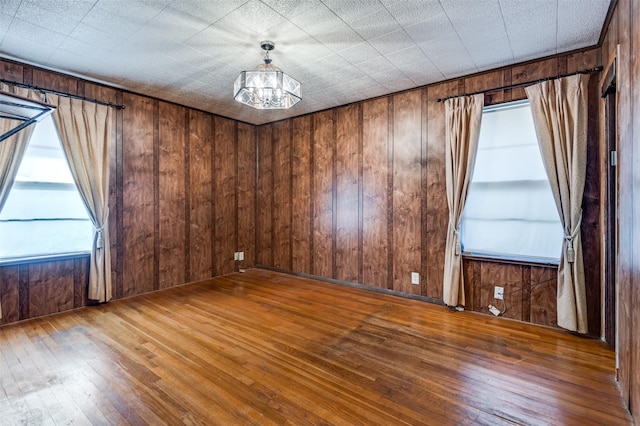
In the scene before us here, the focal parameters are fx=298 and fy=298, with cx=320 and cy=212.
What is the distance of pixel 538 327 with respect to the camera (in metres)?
2.94

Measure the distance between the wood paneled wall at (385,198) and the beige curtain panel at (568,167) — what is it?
109 mm

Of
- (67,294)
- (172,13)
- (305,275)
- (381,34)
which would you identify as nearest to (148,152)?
(67,294)

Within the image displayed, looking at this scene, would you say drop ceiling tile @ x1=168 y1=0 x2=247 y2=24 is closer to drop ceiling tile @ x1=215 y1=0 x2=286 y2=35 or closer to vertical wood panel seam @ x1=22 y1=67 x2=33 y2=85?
drop ceiling tile @ x1=215 y1=0 x2=286 y2=35

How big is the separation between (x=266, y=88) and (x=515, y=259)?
3.00 m

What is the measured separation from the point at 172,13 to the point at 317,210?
10.3ft

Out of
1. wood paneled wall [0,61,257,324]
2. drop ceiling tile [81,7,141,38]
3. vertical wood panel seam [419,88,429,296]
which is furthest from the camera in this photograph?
vertical wood panel seam [419,88,429,296]

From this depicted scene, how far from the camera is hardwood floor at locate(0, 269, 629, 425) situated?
5.72 ft

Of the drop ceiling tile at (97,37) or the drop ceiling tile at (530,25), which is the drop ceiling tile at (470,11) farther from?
the drop ceiling tile at (97,37)

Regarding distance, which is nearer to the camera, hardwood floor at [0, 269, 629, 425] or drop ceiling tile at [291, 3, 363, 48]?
hardwood floor at [0, 269, 629, 425]

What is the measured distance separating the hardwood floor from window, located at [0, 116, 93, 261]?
788 mm

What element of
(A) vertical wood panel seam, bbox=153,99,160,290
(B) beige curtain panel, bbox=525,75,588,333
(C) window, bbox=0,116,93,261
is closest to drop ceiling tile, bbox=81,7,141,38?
(C) window, bbox=0,116,93,261

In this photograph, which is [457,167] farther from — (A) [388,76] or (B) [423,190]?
(A) [388,76]

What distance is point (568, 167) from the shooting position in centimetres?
279

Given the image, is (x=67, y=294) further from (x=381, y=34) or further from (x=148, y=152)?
(x=381, y=34)
